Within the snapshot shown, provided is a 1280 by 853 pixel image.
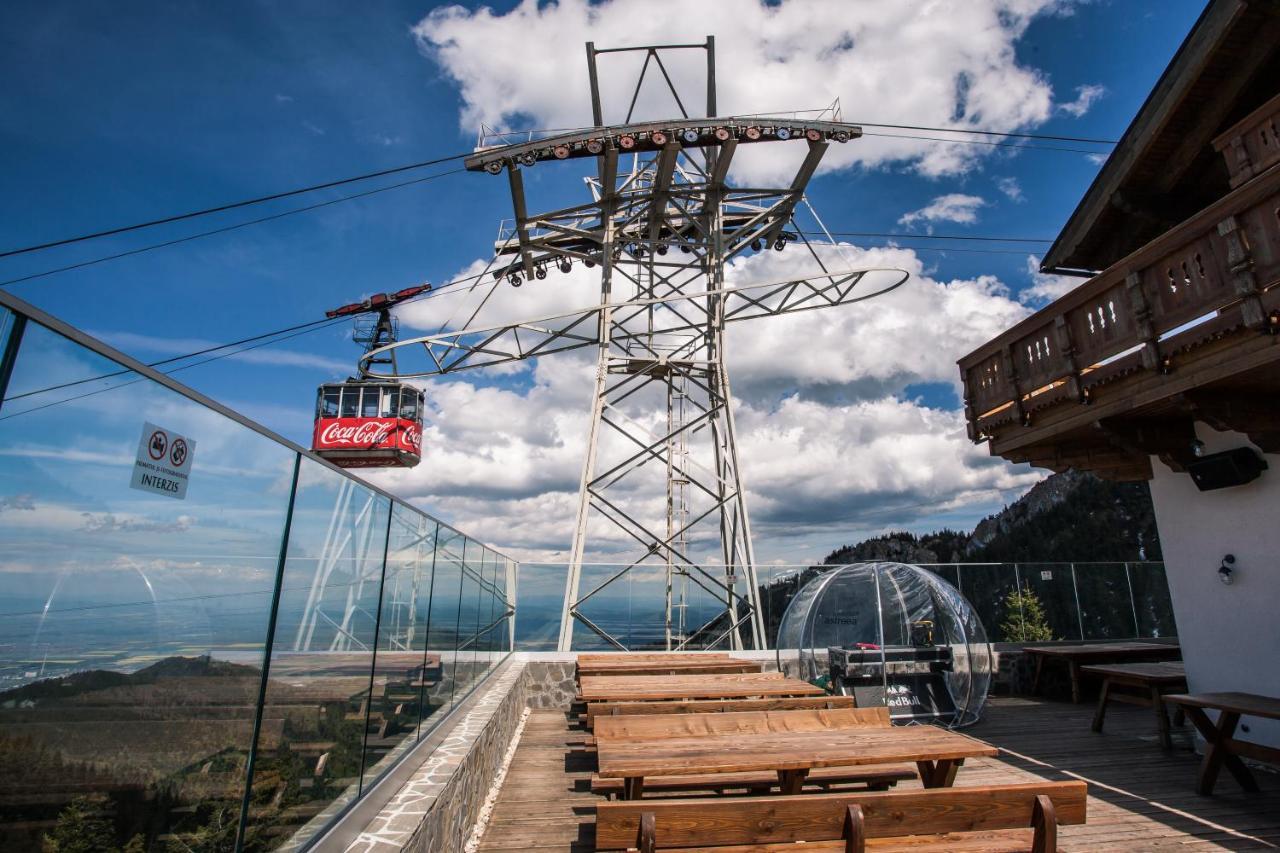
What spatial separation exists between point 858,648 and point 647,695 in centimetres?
350

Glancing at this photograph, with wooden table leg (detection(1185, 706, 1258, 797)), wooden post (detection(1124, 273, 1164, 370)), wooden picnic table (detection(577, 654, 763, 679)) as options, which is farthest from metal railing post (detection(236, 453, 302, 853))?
wooden table leg (detection(1185, 706, 1258, 797))

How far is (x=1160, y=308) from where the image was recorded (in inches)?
255

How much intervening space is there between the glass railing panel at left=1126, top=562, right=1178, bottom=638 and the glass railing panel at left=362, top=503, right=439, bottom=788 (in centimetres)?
1468

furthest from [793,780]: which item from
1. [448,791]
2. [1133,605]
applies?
[1133,605]

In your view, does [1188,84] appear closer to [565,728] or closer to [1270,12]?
[1270,12]

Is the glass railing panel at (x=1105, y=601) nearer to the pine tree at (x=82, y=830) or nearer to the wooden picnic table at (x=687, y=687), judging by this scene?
the wooden picnic table at (x=687, y=687)

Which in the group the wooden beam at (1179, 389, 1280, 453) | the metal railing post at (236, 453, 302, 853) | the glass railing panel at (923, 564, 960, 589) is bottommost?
the metal railing post at (236, 453, 302, 853)

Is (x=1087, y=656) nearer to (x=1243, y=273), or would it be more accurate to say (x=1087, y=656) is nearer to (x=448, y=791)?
(x=1243, y=273)

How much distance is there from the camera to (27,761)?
62.9 inches

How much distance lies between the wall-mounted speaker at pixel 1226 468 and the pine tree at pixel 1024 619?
6850 mm

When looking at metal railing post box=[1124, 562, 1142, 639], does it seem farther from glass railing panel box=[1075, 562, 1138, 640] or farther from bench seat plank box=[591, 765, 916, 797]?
bench seat plank box=[591, 765, 916, 797]

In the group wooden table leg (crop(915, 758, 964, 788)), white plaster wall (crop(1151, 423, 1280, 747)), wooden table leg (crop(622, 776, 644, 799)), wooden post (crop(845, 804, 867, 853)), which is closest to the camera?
wooden post (crop(845, 804, 867, 853))

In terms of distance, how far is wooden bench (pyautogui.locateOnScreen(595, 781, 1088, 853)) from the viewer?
11.3 ft

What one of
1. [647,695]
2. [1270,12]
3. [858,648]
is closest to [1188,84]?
[1270,12]
